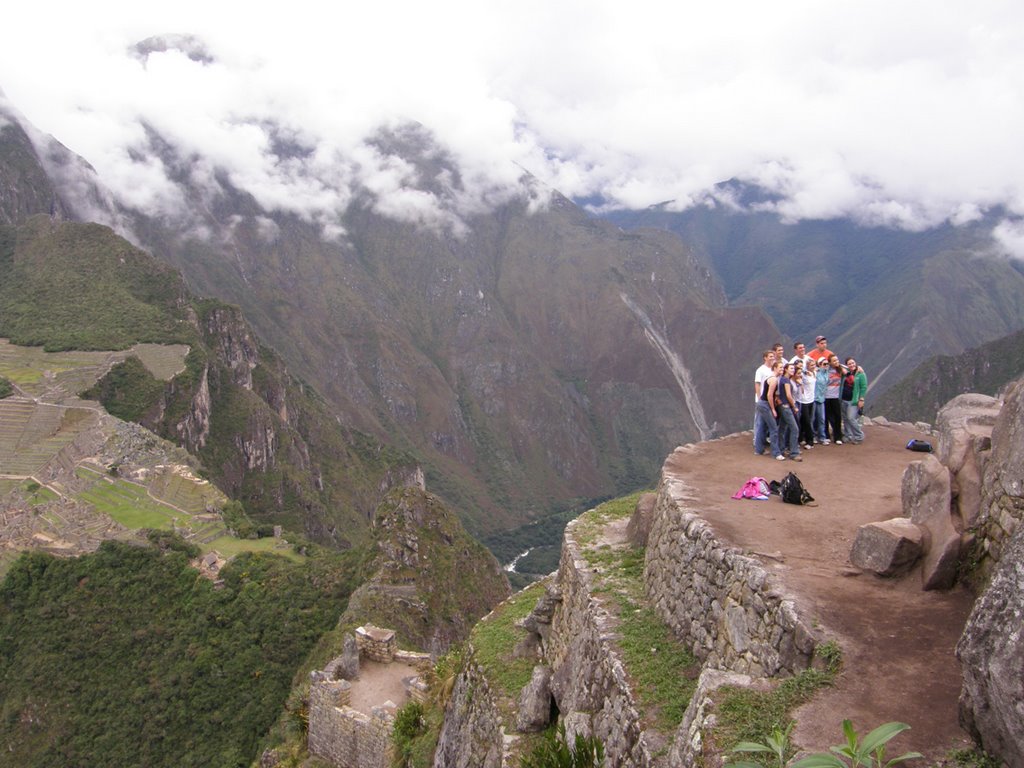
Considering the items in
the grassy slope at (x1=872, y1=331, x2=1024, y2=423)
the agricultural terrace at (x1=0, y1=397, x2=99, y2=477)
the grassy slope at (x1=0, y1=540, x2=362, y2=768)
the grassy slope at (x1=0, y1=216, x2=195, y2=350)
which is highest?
the grassy slope at (x1=0, y1=216, x2=195, y2=350)

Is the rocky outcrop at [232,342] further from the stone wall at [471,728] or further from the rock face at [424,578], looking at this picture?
the stone wall at [471,728]

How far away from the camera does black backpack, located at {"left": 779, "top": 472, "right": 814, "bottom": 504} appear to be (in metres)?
11.2

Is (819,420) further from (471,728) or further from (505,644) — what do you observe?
(471,728)

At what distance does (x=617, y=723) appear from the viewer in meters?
8.11

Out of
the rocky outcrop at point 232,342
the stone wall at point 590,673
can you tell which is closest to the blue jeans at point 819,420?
the stone wall at point 590,673

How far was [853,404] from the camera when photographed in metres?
16.0

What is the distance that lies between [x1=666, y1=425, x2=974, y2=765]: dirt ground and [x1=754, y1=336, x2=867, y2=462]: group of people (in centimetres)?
148

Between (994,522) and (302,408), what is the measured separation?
440 ft

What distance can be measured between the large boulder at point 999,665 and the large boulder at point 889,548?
8.91 ft

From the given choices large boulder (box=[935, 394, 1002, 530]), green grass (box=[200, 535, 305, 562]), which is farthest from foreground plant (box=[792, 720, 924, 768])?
green grass (box=[200, 535, 305, 562])

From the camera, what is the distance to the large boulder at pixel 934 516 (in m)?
7.76

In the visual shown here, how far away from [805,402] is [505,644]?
8084mm

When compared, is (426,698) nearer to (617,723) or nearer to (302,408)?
(617,723)

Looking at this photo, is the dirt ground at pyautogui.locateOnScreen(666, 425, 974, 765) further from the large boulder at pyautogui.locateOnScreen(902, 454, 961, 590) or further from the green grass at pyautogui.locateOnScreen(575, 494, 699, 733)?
the green grass at pyautogui.locateOnScreen(575, 494, 699, 733)
